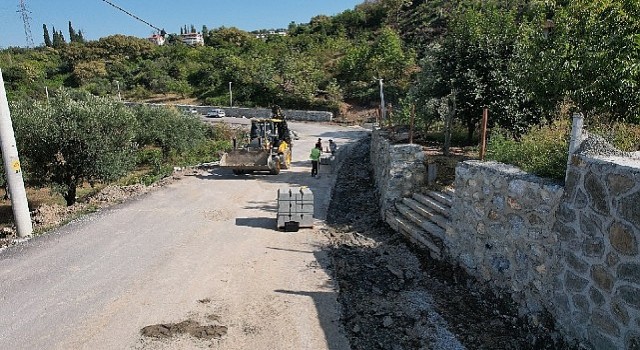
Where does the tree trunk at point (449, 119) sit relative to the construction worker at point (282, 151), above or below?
above

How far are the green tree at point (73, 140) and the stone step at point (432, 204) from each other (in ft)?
38.7

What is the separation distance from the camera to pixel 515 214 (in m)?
6.02

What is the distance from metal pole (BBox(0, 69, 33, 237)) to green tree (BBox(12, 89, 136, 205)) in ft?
17.8

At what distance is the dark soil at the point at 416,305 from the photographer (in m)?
5.65

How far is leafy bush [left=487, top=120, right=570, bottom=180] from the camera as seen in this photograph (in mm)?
5605

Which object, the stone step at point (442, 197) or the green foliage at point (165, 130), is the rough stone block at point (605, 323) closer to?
the stone step at point (442, 197)

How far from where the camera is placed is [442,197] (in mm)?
9547

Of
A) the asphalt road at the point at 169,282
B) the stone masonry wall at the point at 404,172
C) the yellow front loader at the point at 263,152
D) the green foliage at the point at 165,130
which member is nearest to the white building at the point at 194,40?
the green foliage at the point at 165,130

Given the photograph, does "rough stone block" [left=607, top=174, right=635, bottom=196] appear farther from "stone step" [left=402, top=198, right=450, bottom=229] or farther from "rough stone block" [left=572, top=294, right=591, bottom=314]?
"stone step" [left=402, top=198, right=450, bottom=229]

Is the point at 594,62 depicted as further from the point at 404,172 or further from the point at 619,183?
the point at 619,183

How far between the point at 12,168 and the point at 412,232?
30.0ft

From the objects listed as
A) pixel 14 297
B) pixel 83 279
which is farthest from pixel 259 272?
pixel 14 297

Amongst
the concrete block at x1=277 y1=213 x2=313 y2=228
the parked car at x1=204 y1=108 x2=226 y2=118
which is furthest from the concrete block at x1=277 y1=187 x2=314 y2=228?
the parked car at x1=204 y1=108 x2=226 y2=118

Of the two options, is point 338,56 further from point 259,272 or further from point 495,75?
point 259,272
